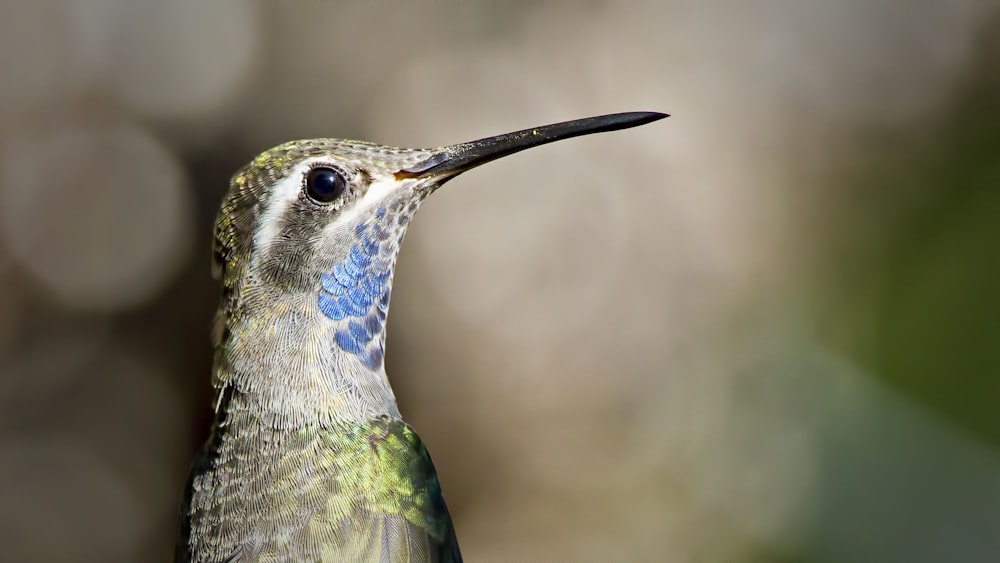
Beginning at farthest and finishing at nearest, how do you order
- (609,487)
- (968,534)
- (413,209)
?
(609,487) < (968,534) < (413,209)

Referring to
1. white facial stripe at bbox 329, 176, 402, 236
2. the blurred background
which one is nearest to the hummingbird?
white facial stripe at bbox 329, 176, 402, 236

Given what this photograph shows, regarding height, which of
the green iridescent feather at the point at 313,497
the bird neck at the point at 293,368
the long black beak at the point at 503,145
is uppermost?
the long black beak at the point at 503,145

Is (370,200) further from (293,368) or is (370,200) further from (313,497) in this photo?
(313,497)

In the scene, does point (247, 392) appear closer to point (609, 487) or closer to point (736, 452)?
point (609, 487)

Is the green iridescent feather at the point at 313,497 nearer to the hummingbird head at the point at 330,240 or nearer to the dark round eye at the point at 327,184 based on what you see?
the hummingbird head at the point at 330,240

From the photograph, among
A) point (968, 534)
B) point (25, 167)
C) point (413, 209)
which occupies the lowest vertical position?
point (968, 534)

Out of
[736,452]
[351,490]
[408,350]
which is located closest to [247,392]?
[351,490]

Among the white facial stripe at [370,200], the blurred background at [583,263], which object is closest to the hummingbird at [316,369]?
the white facial stripe at [370,200]
